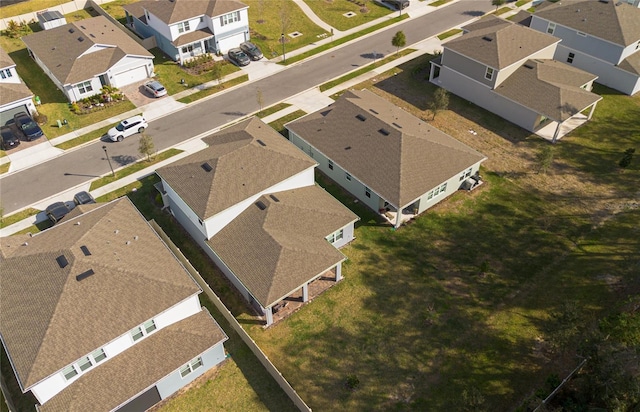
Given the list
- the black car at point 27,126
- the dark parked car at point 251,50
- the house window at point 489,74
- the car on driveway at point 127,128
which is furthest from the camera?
the dark parked car at point 251,50

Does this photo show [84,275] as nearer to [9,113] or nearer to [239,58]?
[9,113]

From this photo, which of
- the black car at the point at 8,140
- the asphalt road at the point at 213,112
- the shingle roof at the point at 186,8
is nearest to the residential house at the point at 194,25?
the shingle roof at the point at 186,8

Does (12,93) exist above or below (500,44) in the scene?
below

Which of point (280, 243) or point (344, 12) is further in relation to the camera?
point (344, 12)

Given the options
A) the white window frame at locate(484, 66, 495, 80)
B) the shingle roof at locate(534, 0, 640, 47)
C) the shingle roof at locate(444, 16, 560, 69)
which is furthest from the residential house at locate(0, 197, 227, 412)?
the shingle roof at locate(534, 0, 640, 47)

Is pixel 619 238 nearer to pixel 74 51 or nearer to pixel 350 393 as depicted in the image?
pixel 350 393

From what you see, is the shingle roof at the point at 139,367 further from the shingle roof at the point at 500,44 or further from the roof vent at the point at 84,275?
the shingle roof at the point at 500,44

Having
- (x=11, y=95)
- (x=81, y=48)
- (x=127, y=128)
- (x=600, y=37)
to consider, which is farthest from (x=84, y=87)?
(x=600, y=37)
